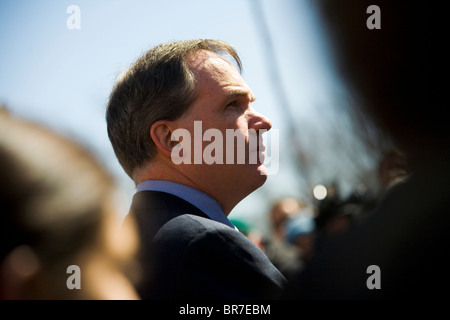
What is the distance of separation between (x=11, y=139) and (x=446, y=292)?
92 centimetres

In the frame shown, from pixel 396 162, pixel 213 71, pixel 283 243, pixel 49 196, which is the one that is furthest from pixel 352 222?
pixel 283 243

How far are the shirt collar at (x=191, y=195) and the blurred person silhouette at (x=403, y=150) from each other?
4.13ft

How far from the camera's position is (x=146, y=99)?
260 cm

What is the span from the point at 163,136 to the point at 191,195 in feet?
1.05

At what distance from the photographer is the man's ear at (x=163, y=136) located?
8.25 ft

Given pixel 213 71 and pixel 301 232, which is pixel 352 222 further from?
pixel 301 232

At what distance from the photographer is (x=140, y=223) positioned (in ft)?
7.09

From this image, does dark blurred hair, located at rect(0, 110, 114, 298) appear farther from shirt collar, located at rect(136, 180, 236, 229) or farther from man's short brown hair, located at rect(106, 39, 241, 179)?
man's short brown hair, located at rect(106, 39, 241, 179)

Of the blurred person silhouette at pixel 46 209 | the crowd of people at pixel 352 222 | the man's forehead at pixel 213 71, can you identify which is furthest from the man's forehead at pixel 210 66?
the blurred person silhouette at pixel 46 209

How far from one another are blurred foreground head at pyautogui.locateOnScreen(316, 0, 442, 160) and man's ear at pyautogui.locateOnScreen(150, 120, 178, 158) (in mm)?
1470

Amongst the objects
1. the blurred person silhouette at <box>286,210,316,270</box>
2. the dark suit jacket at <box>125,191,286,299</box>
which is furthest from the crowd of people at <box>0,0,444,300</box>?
the blurred person silhouette at <box>286,210,316,270</box>

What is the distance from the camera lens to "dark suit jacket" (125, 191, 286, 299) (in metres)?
1.81

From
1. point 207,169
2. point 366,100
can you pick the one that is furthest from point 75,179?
point 207,169

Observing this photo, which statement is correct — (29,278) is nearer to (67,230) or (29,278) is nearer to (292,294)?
(67,230)
